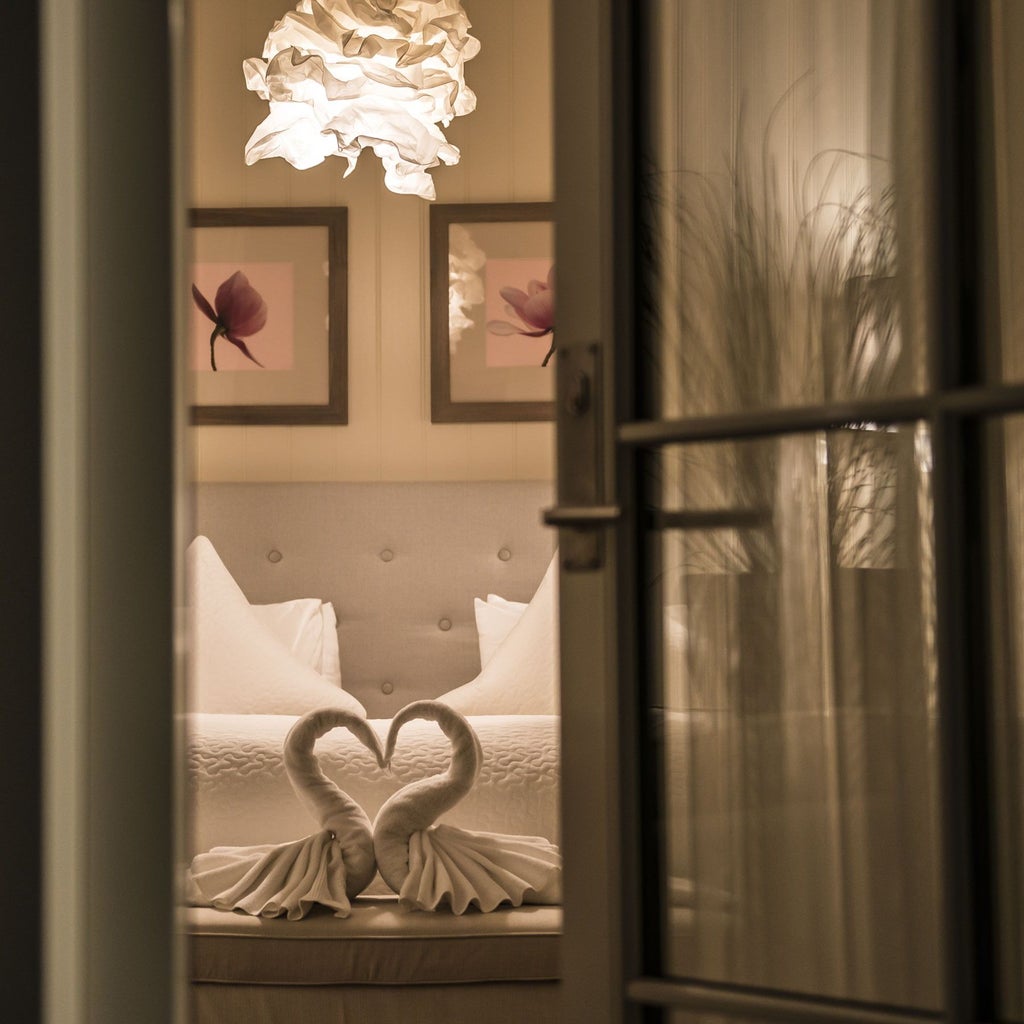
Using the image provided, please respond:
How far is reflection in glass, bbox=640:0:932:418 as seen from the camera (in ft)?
3.67

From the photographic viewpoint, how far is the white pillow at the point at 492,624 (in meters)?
A: 3.85

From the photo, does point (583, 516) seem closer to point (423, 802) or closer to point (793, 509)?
point (793, 509)

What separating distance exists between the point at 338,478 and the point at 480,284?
830 mm

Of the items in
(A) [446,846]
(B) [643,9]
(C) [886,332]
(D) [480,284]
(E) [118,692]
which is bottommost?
(A) [446,846]

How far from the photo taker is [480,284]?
4094 mm

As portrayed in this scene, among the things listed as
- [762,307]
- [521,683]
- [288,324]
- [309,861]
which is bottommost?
[309,861]

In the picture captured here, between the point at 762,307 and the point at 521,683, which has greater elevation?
the point at 762,307

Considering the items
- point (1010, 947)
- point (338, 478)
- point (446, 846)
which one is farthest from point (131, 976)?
point (338, 478)

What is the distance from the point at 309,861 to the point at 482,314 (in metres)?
2.33

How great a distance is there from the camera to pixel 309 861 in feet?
7.16

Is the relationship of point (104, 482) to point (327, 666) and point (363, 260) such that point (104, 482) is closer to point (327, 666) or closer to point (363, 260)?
point (327, 666)

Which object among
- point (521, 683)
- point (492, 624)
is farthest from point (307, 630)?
point (521, 683)

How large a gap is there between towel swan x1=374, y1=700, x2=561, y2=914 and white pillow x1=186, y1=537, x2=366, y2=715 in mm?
646

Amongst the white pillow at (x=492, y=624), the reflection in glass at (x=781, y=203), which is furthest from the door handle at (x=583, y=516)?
the white pillow at (x=492, y=624)
